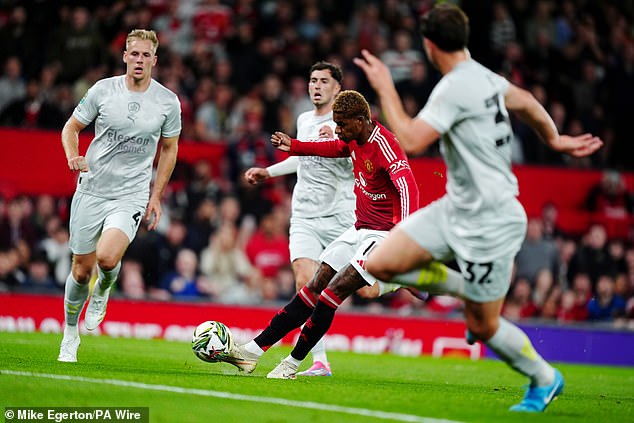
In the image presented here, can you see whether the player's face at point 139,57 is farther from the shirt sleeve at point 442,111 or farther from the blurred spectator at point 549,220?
the blurred spectator at point 549,220

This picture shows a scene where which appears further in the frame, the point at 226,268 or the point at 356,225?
the point at 226,268

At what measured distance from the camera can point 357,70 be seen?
20.3 metres

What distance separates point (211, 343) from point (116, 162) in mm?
2008

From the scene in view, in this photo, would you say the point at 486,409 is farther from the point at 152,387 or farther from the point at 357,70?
the point at 357,70

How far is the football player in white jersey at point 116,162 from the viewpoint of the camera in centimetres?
1023

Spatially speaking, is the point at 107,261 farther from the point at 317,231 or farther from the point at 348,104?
the point at 348,104

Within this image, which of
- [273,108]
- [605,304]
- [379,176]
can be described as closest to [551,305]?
[605,304]

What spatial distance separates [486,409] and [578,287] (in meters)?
11.0

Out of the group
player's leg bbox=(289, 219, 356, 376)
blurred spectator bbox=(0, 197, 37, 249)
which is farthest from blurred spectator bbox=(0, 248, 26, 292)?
player's leg bbox=(289, 219, 356, 376)

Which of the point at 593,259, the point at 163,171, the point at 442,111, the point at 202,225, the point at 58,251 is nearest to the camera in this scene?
the point at 442,111

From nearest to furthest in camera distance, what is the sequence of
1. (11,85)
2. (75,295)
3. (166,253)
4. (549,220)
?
(75,295), (166,253), (11,85), (549,220)

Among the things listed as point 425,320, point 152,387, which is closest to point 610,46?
point 425,320

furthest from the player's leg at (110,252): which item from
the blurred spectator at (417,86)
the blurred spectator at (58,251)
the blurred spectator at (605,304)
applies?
the blurred spectator at (417,86)

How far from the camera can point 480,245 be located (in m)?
7.71
